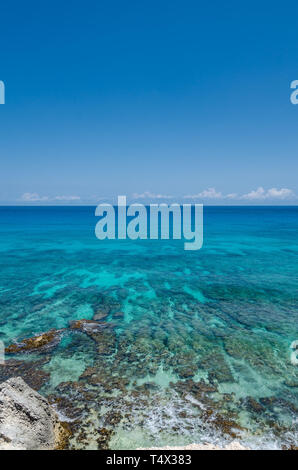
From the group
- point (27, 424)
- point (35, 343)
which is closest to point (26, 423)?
point (27, 424)

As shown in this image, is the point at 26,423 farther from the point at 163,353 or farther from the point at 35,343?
the point at 163,353

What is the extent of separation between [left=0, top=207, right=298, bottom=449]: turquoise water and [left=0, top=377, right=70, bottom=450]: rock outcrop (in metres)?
0.77

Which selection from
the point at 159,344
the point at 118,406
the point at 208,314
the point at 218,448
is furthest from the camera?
the point at 208,314

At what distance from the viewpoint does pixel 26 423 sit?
8.28 metres

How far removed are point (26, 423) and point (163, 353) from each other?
26.5 ft

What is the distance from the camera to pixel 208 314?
19703mm

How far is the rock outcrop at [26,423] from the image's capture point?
7.74 m

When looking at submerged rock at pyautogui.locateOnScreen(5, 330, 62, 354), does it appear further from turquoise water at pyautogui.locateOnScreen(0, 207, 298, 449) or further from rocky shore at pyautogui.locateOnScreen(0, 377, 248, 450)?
rocky shore at pyautogui.locateOnScreen(0, 377, 248, 450)

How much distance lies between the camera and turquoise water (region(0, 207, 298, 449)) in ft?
32.2

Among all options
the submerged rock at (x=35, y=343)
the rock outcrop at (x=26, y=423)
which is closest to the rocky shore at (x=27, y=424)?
the rock outcrop at (x=26, y=423)

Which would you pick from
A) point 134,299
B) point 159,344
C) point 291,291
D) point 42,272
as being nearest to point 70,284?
point 42,272

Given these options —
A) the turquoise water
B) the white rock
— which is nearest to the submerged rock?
the turquoise water
